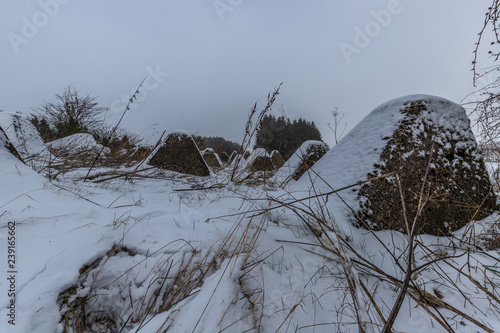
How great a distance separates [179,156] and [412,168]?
11.9ft

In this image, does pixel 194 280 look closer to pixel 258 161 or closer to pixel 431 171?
pixel 431 171

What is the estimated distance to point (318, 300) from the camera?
0.77 m

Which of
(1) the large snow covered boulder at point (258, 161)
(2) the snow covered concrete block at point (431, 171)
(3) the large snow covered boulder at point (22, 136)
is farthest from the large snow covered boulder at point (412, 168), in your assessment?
(3) the large snow covered boulder at point (22, 136)

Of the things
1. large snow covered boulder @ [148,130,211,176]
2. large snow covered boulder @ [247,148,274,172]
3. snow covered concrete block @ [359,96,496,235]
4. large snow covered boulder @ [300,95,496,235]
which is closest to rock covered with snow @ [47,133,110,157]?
large snow covered boulder @ [148,130,211,176]

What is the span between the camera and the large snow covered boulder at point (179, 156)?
384cm

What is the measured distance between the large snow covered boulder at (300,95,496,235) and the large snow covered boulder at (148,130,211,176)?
2.77 metres

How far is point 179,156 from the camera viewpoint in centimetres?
402

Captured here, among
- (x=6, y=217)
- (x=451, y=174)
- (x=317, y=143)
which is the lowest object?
(x=317, y=143)

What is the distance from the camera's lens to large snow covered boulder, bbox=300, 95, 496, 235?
1.49 meters

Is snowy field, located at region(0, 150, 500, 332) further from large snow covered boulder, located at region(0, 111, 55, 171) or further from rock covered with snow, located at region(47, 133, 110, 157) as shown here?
rock covered with snow, located at region(47, 133, 110, 157)

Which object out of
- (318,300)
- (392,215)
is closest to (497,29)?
(392,215)

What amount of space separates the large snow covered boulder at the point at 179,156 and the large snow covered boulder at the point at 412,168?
9.08 ft

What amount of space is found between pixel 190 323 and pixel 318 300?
0.48 metres

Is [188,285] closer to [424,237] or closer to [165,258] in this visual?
[165,258]
